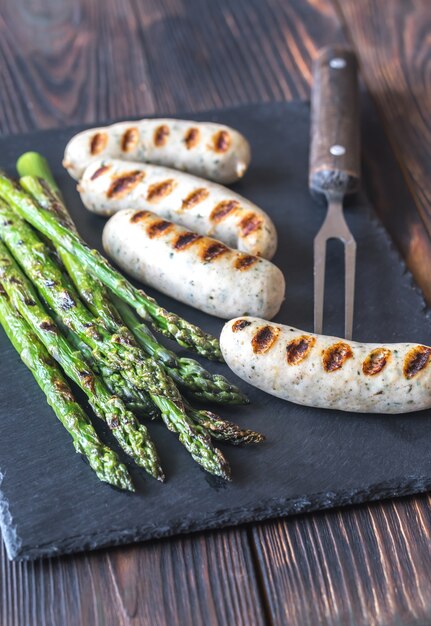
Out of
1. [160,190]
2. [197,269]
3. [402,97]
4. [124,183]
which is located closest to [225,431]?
[197,269]

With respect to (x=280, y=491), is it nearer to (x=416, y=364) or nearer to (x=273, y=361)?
(x=273, y=361)

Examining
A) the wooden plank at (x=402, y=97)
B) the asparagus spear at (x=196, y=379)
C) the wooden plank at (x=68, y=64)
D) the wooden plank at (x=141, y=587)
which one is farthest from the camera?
the wooden plank at (x=68, y=64)

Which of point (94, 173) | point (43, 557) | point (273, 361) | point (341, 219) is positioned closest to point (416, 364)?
point (273, 361)

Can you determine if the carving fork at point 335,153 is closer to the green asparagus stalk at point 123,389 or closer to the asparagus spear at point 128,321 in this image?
the asparagus spear at point 128,321

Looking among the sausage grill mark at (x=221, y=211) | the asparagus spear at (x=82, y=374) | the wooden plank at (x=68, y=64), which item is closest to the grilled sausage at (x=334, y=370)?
the asparagus spear at (x=82, y=374)

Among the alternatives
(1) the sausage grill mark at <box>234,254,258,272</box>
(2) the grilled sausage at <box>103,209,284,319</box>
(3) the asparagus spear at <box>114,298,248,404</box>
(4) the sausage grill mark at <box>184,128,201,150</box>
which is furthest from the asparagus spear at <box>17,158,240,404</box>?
(4) the sausage grill mark at <box>184,128,201,150</box>

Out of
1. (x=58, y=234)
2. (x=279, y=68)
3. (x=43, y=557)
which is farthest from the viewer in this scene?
(x=279, y=68)

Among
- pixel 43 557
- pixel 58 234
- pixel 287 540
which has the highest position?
pixel 58 234

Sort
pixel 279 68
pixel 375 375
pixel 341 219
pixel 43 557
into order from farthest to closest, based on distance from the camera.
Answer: pixel 279 68
pixel 341 219
pixel 375 375
pixel 43 557
